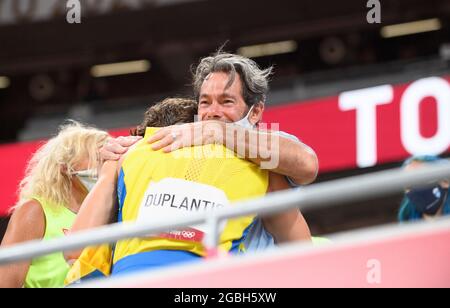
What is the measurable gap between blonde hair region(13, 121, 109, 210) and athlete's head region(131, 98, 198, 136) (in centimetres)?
59

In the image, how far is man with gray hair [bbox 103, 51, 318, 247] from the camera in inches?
135

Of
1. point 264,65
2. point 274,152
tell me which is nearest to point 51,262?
point 274,152

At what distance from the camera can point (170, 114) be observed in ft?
12.8

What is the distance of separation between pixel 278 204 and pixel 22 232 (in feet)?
5.43

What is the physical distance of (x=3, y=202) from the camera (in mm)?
11555

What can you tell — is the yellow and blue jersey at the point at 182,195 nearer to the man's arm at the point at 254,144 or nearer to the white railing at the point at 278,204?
the man's arm at the point at 254,144

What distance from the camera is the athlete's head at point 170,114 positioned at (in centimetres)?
388

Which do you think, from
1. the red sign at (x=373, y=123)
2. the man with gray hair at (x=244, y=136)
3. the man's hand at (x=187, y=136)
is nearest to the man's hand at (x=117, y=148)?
the man with gray hair at (x=244, y=136)

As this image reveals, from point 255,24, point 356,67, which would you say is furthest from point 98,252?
point 255,24

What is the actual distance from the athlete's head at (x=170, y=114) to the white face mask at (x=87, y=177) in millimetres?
546

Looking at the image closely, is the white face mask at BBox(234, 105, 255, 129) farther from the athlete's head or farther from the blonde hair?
the blonde hair
